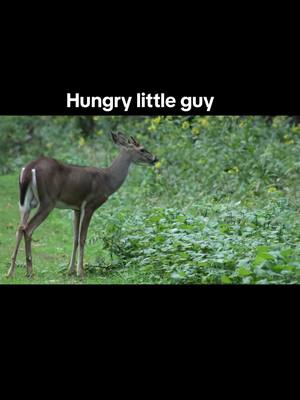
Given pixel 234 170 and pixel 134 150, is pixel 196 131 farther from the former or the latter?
pixel 134 150

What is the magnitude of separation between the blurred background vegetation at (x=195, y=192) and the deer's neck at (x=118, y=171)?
0.44m

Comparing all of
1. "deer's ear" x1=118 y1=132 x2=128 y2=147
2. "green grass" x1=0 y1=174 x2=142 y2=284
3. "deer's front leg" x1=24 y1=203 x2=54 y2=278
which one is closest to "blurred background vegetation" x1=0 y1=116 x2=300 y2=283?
"green grass" x1=0 y1=174 x2=142 y2=284

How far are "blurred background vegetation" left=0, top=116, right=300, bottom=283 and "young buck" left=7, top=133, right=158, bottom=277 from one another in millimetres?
326

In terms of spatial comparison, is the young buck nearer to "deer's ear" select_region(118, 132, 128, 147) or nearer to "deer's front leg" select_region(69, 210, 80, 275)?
"deer's front leg" select_region(69, 210, 80, 275)

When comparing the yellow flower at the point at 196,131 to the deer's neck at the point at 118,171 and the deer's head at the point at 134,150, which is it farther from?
the deer's neck at the point at 118,171

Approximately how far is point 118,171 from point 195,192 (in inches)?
113

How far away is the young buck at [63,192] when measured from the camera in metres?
8.99

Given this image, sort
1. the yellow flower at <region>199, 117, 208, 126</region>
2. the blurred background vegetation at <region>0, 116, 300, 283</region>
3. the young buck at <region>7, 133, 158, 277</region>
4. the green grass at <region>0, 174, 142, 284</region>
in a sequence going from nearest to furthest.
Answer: the blurred background vegetation at <region>0, 116, 300, 283</region>, the green grass at <region>0, 174, 142, 284</region>, the young buck at <region>7, 133, 158, 277</region>, the yellow flower at <region>199, 117, 208, 126</region>

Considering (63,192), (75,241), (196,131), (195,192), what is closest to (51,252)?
(75,241)

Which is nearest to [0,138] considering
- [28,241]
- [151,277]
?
[28,241]

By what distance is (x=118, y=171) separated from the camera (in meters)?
10.2

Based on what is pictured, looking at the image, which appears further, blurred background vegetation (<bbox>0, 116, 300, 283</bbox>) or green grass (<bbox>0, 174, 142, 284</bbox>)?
green grass (<bbox>0, 174, 142, 284</bbox>)

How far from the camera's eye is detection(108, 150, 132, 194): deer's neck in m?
10.1

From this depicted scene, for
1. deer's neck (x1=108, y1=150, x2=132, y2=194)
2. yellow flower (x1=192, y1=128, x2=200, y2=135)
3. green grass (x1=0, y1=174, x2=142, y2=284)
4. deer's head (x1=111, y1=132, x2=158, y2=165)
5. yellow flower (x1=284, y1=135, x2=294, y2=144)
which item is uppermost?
yellow flower (x1=192, y1=128, x2=200, y2=135)
